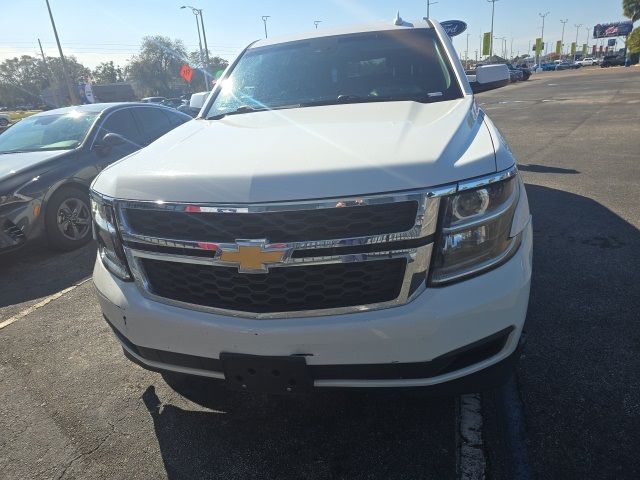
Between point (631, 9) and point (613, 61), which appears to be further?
point (613, 61)

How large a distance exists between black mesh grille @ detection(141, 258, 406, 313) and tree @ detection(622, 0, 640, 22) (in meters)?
80.3

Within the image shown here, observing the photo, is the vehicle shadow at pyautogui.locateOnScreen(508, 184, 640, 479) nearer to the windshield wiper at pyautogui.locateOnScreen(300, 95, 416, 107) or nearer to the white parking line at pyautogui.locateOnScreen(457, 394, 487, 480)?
the white parking line at pyautogui.locateOnScreen(457, 394, 487, 480)

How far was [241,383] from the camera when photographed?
186 cm

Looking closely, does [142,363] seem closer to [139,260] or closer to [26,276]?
[139,260]

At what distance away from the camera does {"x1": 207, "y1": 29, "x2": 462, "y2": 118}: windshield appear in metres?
3.00

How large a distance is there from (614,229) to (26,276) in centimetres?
589

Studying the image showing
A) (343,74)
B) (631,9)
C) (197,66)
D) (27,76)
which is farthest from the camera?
(27,76)

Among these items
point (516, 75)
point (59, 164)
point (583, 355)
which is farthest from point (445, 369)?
point (516, 75)

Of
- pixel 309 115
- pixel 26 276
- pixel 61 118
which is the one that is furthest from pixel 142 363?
pixel 61 118

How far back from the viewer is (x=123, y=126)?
6332 mm

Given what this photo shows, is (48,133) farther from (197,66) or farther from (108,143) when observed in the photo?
(197,66)

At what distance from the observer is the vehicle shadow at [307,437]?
198cm

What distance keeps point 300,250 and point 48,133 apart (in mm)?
5680

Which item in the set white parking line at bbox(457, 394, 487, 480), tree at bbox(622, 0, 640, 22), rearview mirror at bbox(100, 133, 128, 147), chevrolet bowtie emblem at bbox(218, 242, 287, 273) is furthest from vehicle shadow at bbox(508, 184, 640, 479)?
tree at bbox(622, 0, 640, 22)
